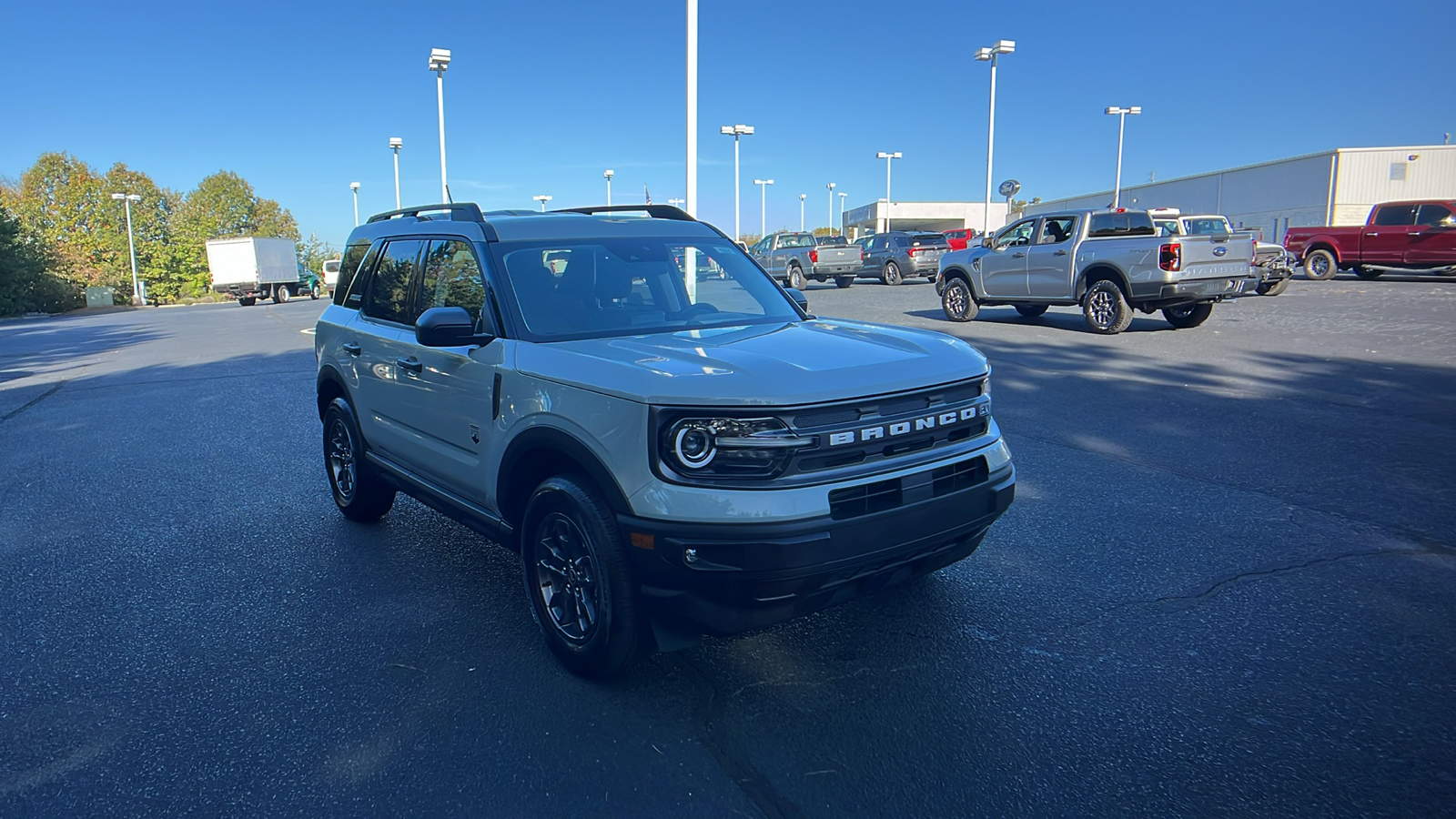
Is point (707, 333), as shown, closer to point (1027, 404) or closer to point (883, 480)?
point (883, 480)

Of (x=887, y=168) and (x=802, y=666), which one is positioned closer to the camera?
(x=802, y=666)

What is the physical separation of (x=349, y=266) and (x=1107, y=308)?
12.1 m

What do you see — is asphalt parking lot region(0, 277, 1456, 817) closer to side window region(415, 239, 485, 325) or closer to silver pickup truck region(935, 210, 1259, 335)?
side window region(415, 239, 485, 325)

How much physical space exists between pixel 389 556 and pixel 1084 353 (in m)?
10.1

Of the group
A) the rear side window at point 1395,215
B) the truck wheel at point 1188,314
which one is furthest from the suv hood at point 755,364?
the rear side window at point 1395,215

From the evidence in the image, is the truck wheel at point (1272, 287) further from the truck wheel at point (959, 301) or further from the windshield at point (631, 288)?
the windshield at point (631, 288)

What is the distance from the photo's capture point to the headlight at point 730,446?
3182mm

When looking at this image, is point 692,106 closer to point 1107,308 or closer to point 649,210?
point 1107,308

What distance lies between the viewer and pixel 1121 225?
14.9 meters

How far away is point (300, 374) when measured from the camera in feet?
43.1

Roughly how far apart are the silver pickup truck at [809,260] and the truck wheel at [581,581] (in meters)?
27.2

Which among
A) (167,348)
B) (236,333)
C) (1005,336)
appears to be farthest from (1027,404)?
(236,333)

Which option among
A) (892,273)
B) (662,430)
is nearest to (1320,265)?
(892,273)

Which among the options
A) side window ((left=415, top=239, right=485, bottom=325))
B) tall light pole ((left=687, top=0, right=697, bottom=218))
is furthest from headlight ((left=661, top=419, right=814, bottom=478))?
Answer: tall light pole ((left=687, top=0, right=697, bottom=218))
